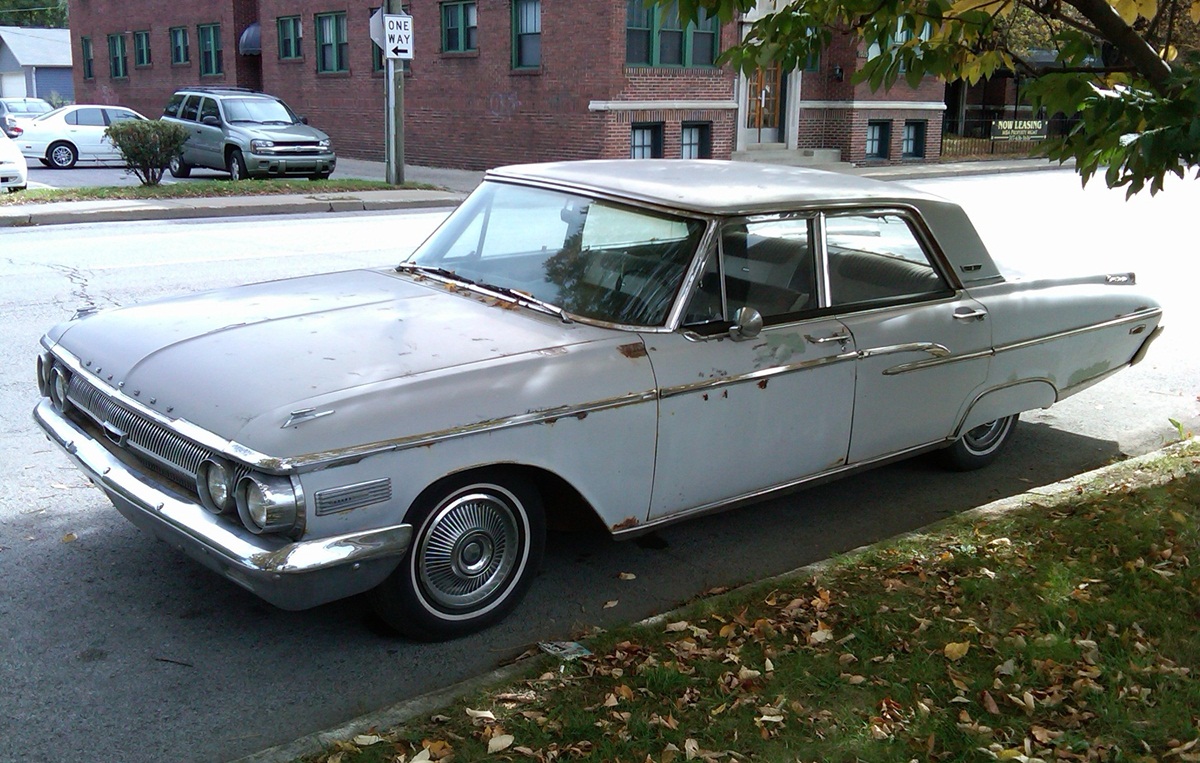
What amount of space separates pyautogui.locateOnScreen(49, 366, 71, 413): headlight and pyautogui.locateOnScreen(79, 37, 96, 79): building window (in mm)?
46161

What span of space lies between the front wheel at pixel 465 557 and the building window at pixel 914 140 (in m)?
30.7

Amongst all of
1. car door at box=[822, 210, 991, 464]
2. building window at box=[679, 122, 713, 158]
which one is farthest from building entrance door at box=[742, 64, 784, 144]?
car door at box=[822, 210, 991, 464]

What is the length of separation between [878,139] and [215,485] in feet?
100.0

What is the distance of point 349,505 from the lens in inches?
147

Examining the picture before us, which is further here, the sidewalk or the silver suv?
the silver suv

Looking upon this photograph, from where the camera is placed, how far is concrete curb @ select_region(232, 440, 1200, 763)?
11.2 feet

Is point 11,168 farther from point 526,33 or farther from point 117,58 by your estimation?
point 117,58

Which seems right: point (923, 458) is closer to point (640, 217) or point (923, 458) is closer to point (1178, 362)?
point (640, 217)

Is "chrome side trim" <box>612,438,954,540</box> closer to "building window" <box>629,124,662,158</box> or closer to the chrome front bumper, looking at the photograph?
the chrome front bumper

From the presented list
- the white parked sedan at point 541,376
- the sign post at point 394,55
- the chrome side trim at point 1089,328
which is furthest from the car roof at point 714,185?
the sign post at point 394,55

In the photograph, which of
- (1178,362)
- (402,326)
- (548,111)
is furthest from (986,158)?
(402,326)

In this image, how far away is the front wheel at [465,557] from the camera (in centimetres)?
404

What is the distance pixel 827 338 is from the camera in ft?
16.5

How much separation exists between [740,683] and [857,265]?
2.38 m
